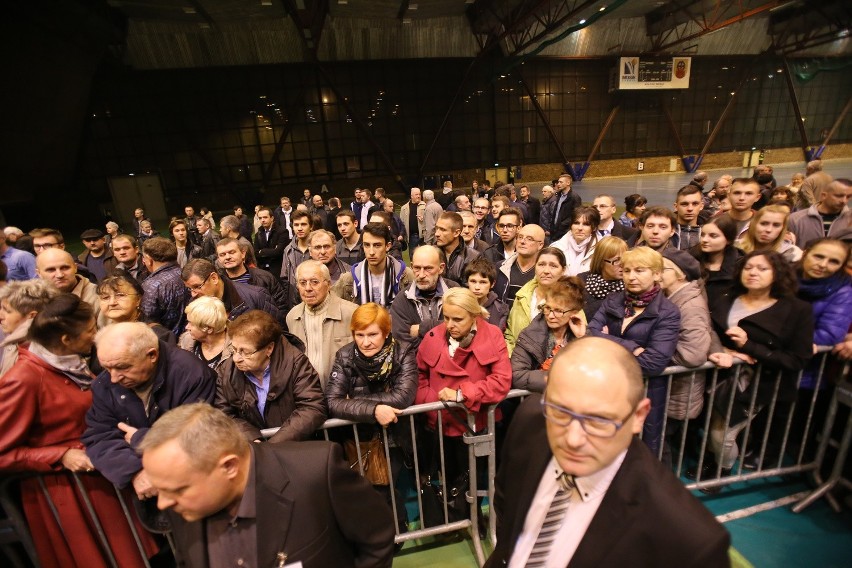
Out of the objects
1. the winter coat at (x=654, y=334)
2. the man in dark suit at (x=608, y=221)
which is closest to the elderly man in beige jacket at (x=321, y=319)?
the winter coat at (x=654, y=334)

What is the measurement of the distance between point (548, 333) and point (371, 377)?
50.3 inches

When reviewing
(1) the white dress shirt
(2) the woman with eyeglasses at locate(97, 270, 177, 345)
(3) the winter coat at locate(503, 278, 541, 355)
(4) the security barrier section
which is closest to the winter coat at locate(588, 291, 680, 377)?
(4) the security barrier section

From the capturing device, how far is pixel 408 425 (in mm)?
2768

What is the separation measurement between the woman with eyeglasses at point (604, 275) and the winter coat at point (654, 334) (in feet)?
→ 1.68

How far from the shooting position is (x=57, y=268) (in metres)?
3.48

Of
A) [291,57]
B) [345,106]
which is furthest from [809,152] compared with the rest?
[291,57]

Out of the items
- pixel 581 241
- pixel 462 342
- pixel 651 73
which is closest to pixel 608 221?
pixel 581 241

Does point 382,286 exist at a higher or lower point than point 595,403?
lower

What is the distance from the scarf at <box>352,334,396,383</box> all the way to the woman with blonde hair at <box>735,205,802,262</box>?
326cm

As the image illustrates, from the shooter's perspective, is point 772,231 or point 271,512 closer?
point 271,512

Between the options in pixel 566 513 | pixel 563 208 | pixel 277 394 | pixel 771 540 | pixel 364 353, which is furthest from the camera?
pixel 563 208

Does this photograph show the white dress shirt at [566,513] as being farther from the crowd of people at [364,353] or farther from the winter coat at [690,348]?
the winter coat at [690,348]

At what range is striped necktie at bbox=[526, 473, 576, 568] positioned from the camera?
53.7 inches

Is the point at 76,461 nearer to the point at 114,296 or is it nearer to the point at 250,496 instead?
the point at 114,296
